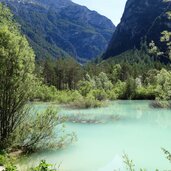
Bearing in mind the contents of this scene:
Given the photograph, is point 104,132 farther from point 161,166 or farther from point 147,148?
point 161,166

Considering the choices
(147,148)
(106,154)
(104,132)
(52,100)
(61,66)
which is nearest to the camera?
(106,154)

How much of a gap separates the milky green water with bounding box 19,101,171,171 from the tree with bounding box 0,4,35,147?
2.51 m

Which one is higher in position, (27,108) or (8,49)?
(8,49)

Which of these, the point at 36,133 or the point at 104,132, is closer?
the point at 36,133

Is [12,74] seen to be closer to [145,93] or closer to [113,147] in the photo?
[113,147]

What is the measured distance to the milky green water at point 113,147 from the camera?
19.8 metres

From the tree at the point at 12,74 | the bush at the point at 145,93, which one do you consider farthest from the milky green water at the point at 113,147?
the bush at the point at 145,93

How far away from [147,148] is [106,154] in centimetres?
329

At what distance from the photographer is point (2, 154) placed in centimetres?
1717

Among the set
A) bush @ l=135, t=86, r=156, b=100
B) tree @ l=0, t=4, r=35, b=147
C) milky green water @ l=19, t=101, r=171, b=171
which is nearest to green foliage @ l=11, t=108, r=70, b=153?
tree @ l=0, t=4, r=35, b=147

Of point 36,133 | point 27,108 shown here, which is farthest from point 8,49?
point 36,133

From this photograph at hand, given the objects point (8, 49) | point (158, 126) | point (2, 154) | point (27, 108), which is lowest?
point (158, 126)

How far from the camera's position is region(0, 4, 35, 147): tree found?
19281mm

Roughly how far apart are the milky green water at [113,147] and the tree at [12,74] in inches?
99.0
